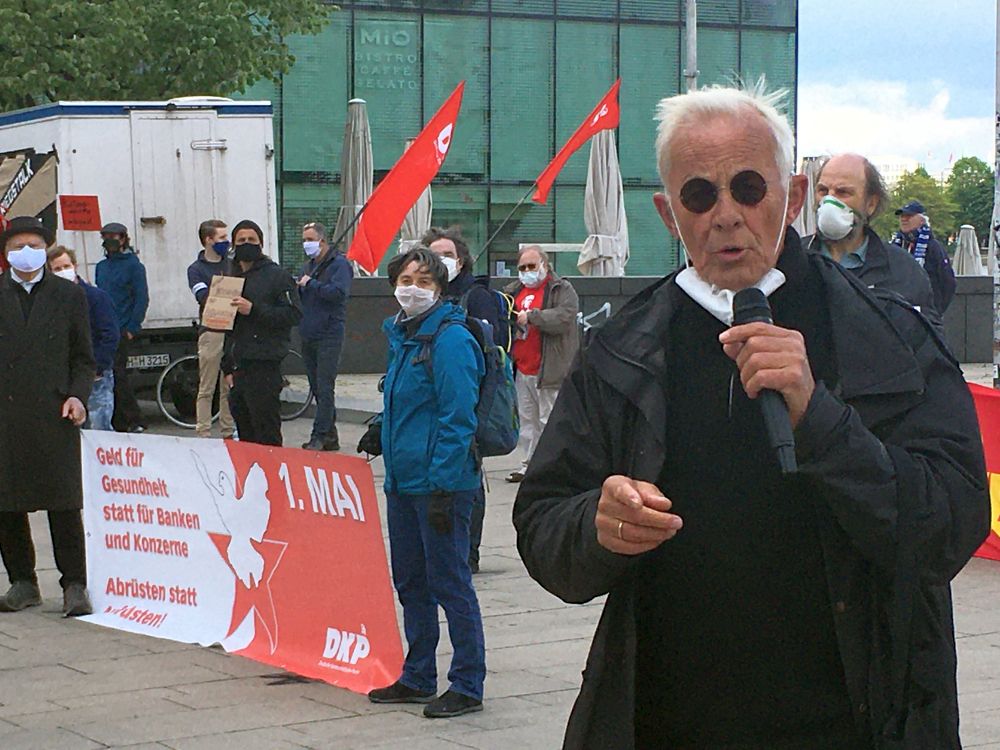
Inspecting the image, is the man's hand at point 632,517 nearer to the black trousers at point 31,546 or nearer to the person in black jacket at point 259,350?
the black trousers at point 31,546

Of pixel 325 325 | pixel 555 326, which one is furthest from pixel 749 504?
pixel 325 325

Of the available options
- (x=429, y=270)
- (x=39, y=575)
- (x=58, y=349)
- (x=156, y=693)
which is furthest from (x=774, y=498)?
(x=39, y=575)

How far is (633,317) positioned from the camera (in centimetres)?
270

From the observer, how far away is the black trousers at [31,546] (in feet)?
30.3

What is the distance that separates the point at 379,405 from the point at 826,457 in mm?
16484


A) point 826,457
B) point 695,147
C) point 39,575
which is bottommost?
point 39,575

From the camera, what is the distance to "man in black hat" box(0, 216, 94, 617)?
9.20 metres

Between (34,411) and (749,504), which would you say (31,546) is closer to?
(34,411)

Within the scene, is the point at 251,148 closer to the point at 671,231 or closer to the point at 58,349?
the point at 58,349

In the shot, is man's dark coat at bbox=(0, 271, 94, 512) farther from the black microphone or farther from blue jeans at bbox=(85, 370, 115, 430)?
the black microphone

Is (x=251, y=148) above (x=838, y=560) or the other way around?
above

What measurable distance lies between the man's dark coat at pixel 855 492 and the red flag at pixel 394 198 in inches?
405

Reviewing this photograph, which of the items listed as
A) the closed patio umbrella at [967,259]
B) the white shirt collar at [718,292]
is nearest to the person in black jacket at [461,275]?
the white shirt collar at [718,292]

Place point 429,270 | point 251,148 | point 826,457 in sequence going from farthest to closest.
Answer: point 251,148
point 429,270
point 826,457
